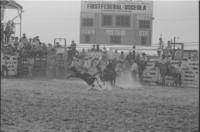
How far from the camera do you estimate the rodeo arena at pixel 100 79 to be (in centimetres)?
875

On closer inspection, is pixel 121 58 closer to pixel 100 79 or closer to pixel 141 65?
pixel 141 65

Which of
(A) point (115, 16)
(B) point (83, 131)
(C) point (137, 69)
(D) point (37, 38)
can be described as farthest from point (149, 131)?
(A) point (115, 16)

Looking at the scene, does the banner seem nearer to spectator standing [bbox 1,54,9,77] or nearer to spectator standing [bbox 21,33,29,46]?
spectator standing [bbox 21,33,29,46]

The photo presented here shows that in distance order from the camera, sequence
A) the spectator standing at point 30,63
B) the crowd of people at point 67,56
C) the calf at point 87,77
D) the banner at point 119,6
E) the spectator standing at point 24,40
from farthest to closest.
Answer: the banner at point 119,6
the spectator standing at point 30,63
the spectator standing at point 24,40
the crowd of people at point 67,56
the calf at point 87,77

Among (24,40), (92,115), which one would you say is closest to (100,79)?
(24,40)

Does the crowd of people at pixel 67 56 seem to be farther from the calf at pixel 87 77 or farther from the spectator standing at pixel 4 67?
the calf at pixel 87 77

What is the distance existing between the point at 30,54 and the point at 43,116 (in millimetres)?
14205

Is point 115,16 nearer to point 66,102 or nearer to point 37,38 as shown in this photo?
point 37,38

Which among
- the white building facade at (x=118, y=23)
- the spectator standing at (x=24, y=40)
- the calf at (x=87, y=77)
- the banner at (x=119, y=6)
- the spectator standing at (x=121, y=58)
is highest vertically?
the banner at (x=119, y=6)

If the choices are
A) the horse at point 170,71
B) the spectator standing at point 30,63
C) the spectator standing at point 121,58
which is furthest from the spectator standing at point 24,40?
the horse at point 170,71

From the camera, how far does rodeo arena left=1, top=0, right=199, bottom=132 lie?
28.7ft

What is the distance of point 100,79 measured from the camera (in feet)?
57.8

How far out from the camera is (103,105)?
11305 mm

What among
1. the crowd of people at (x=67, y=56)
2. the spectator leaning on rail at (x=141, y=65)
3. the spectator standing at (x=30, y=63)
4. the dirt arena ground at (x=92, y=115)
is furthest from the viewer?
the spectator standing at (x=30, y=63)
